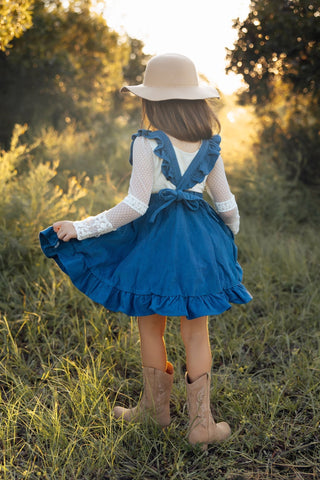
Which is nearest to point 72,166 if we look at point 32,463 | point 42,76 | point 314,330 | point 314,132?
point 42,76

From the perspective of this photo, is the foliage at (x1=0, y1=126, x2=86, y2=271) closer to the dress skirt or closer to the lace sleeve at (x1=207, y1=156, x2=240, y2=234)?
the dress skirt

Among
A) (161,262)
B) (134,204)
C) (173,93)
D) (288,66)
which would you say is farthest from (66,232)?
(288,66)

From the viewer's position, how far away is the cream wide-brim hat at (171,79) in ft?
6.72

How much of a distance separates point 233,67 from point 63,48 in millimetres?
4310

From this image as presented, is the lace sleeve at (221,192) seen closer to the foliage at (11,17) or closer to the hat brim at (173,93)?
the hat brim at (173,93)

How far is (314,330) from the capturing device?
303 cm

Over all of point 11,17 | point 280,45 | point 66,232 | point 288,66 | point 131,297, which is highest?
point 11,17

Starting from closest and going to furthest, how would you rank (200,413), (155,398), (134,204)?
1. (134,204)
2. (200,413)
3. (155,398)

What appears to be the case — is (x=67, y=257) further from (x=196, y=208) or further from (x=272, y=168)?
(x=272, y=168)

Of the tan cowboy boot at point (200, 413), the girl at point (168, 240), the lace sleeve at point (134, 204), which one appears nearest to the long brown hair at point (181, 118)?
the girl at point (168, 240)

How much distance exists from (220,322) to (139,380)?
0.83 meters

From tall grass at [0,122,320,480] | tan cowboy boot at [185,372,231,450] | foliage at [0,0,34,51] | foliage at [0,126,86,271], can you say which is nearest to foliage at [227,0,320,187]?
tall grass at [0,122,320,480]

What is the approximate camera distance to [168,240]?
2020 millimetres

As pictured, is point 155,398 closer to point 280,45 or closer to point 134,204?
point 134,204
